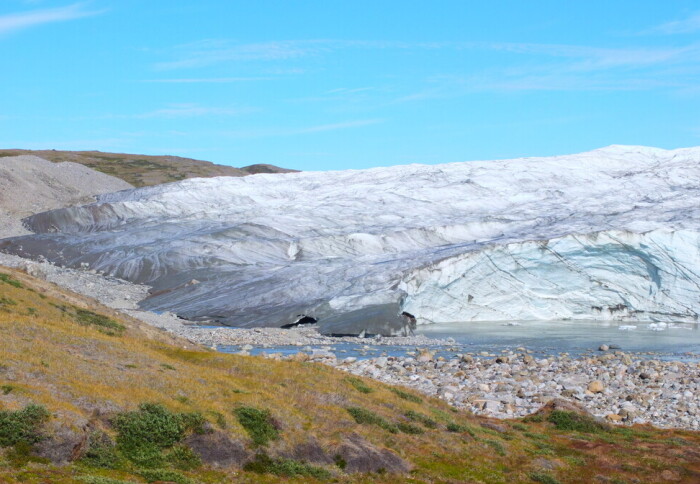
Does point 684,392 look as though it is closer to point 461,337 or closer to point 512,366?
point 512,366

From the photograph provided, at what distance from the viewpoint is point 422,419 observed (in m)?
18.7

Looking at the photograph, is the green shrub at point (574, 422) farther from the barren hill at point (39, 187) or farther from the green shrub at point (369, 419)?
the barren hill at point (39, 187)

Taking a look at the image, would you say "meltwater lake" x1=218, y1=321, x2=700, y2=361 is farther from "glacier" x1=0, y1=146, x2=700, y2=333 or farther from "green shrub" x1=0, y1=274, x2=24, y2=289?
"green shrub" x1=0, y1=274, x2=24, y2=289

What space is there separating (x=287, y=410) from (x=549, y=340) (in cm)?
3154

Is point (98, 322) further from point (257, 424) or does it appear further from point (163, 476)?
point (163, 476)

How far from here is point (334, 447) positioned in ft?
48.5

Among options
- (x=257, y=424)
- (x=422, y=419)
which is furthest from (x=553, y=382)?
(x=257, y=424)

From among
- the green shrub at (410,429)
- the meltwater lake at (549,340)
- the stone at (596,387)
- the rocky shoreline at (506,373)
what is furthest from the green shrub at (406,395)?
the meltwater lake at (549,340)

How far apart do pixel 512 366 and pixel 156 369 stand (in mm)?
21067

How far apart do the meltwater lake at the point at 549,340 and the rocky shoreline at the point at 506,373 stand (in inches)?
20.5

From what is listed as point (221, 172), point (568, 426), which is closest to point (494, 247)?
point (568, 426)

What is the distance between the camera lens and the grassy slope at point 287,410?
13.4 m

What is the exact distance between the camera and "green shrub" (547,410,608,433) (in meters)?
21.9

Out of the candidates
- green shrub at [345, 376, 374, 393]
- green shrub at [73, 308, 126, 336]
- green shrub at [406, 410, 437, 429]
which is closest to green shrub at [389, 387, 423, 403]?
green shrub at [345, 376, 374, 393]
